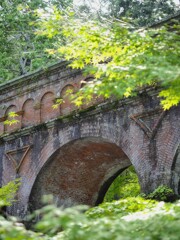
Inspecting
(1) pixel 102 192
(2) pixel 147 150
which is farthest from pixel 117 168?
(2) pixel 147 150

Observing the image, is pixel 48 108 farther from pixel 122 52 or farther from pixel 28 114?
pixel 122 52

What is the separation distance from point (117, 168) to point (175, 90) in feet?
26.8

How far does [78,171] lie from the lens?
11.6m

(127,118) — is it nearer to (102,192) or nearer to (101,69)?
(102,192)

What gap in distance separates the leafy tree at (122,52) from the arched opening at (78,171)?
18.8ft

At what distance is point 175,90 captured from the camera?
4098mm

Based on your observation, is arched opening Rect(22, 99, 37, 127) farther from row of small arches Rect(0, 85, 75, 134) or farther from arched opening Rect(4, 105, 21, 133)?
arched opening Rect(4, 105, 21, 133)

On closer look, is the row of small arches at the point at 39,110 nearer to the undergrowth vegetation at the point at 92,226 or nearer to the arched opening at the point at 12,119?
the arched opening at the point at 12,119

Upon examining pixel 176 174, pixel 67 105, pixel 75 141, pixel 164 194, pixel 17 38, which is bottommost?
pixel 164 194

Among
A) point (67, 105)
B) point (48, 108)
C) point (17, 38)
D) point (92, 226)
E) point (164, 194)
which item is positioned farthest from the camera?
point (17, 38)

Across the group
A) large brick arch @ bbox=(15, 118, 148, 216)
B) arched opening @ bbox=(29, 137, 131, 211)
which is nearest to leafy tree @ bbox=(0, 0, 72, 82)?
large brick arch @ bbox=(15, 118, 148, 216)

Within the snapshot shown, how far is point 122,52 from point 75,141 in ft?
20.8

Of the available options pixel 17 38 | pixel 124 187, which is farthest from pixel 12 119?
pixel 17 38

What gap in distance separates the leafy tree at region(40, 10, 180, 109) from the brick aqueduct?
4.01 metres
